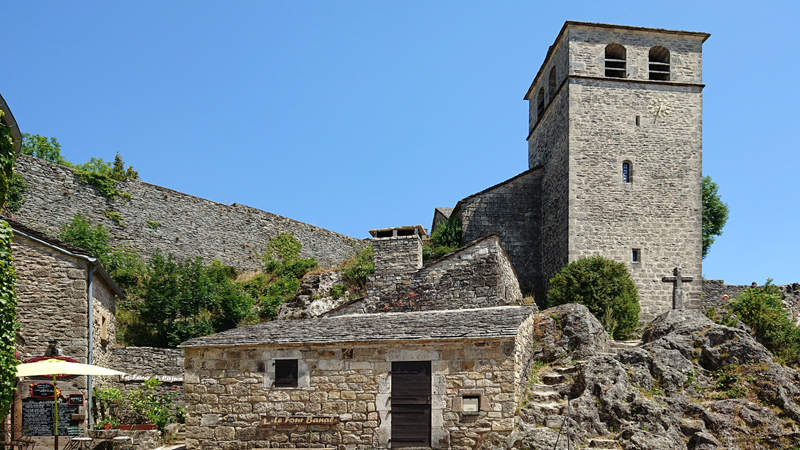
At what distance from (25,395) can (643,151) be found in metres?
20.3

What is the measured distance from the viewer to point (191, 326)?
21781mm

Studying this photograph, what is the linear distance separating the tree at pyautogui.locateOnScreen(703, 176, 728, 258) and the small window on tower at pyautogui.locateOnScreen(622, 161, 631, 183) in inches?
476

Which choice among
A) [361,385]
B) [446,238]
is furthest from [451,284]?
[446,238]

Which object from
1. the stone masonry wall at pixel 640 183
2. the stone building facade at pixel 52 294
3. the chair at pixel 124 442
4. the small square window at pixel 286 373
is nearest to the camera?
the small square window at pixel 286 373

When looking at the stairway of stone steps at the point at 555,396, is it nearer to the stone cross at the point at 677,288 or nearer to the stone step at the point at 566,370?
the stone step at the point at 566,370

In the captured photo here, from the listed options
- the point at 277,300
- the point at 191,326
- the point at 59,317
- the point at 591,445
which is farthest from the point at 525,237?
the point at 59,317

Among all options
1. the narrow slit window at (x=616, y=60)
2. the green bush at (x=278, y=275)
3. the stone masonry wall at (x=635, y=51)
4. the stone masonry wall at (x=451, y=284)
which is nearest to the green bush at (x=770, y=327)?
the stone masonry wall at (x=451, y=284)

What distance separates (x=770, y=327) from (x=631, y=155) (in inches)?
340

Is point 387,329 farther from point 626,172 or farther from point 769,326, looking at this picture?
point 626,172

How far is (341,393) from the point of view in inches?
508

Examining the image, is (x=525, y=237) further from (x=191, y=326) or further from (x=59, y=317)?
(x=59, y=317)

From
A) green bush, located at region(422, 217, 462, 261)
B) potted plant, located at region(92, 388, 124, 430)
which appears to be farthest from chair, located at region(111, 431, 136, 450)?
green bush, located at region(422, 217, 462, 261)

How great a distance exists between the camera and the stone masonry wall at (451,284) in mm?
17297

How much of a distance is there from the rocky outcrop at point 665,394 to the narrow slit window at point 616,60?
1244 cm
